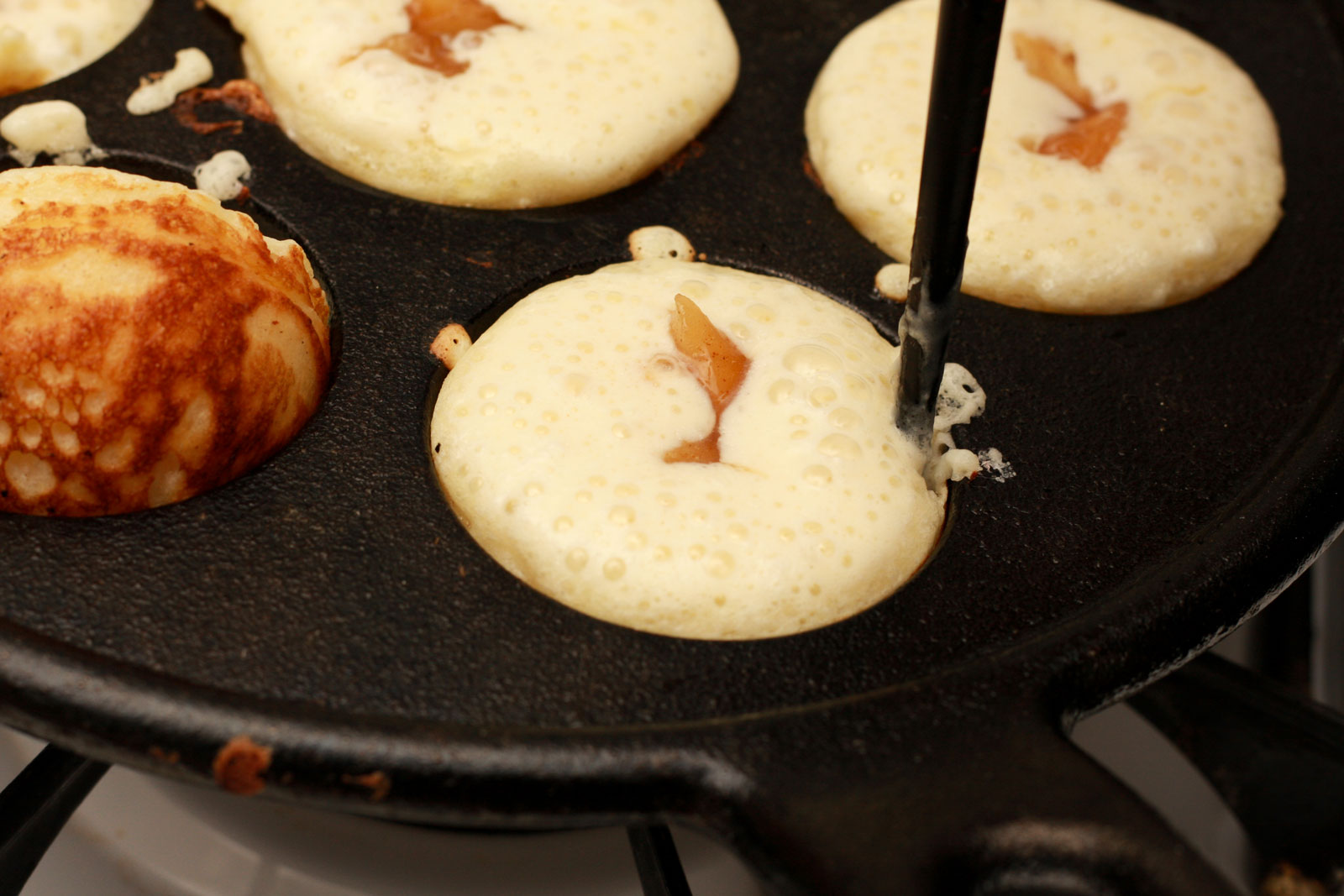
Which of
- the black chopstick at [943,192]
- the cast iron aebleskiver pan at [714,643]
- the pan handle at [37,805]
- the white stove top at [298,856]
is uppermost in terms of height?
the black chopstick at [943,192]

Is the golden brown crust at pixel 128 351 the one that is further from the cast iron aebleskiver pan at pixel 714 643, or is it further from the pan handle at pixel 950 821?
the pan handle at pixel 950 821

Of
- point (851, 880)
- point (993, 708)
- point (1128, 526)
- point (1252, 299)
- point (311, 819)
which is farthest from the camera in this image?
point (1252, 299)

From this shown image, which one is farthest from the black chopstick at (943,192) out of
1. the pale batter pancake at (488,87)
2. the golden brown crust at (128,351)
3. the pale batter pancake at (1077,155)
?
the golden brown crust at (128,351)

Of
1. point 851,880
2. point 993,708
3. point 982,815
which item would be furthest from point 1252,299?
point 851,880

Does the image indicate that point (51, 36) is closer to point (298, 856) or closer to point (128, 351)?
point (128, 351)

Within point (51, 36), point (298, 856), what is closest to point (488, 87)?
point (51, 36)

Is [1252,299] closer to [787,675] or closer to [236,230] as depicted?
[787,675]

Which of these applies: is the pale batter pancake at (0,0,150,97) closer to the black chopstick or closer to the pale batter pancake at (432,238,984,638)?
the pale batter pancake at (432,238,984,638)
